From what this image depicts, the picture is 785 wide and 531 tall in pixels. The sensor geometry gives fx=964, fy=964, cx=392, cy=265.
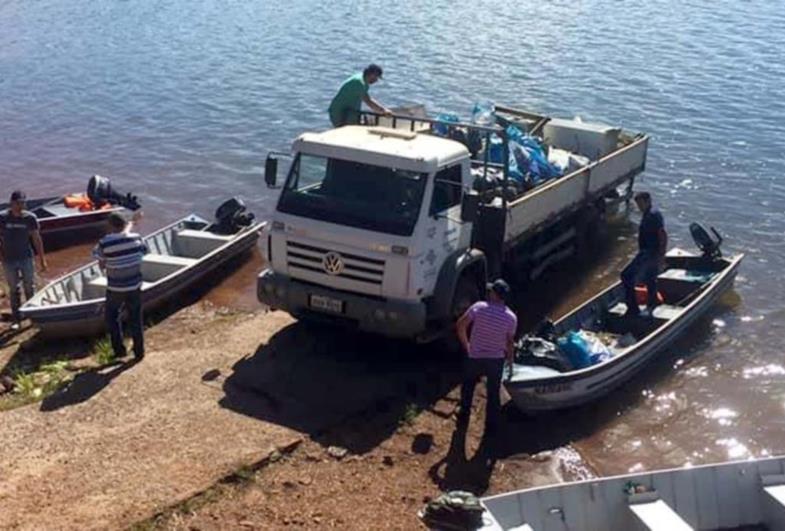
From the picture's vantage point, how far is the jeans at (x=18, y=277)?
15.0 meters

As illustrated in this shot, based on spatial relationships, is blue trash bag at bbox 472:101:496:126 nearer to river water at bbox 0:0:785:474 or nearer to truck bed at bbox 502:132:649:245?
truck bed at bbox 502:132:649:245

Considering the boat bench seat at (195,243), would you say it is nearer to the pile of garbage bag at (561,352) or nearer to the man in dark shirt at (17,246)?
the man in dark shirt at (17,246)

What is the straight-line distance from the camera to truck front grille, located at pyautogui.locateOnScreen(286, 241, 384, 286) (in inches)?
497

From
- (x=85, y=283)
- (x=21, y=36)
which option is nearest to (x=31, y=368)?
(x=85, y=283)

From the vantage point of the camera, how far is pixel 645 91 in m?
31.2

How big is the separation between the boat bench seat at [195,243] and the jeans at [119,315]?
4384 mm

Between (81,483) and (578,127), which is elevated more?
(578,127)

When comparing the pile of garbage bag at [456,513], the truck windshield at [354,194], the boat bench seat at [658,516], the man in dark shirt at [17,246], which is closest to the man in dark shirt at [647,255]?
the truck windshield at [354,194]

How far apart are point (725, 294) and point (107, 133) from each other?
1930 cm

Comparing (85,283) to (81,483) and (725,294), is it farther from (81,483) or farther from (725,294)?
(725,294)

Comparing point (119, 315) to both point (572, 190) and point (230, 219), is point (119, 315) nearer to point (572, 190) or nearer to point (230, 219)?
point (230, 219)

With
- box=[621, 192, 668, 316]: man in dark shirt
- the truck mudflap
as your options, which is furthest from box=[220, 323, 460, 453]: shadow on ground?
box=[621, 192, 668, 316]: man in dark shirt

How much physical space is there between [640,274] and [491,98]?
645 inches

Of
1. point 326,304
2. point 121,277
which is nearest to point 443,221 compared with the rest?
point 326,304
